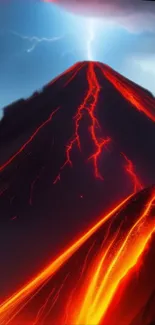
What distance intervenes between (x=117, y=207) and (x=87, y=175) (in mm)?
317

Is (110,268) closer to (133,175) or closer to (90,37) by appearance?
(133,175)

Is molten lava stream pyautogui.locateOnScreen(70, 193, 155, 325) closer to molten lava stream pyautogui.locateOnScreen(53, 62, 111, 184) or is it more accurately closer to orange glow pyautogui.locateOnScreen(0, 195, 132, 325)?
orange glow pyautogui.locateOnScreen(0, 195, 132, 325)

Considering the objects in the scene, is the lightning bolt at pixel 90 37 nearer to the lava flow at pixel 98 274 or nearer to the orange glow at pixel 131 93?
the orange glow at pixel 131 93

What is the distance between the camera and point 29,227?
2531 mm

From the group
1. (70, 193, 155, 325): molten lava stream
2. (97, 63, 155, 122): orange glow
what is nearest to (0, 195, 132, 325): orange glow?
(70, 193, 155, 325): molten lava stream

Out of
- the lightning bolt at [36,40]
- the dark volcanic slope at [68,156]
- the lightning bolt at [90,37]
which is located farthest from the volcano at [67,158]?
the lightning bolt at [36,40]

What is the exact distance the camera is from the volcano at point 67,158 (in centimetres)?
250

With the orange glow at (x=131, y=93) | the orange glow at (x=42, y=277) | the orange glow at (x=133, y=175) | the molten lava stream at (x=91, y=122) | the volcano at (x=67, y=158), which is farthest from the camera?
the orange glow at (x=131, y=93)

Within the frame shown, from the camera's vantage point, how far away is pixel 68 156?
9.34 feet

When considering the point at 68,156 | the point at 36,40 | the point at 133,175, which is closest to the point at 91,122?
the point at 68,156

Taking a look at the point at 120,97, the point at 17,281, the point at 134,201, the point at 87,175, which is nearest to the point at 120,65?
the point at 120,97

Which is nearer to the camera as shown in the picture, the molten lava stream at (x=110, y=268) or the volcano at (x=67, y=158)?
the molten lava stream at (x=110, y=268)

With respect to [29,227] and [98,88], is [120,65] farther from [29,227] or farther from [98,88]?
[29,227]

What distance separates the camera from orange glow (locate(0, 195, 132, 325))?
219 cm
